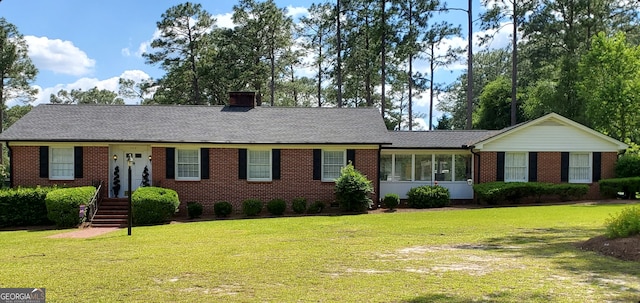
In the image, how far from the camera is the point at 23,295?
6621mm

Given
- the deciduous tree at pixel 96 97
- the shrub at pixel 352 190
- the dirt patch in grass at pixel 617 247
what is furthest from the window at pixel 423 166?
the deciduous tree at pixel 96 97

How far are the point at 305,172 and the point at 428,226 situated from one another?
24.9 ft

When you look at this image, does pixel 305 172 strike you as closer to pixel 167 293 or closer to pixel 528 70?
pixel 167 293

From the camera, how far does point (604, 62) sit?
28.6 m

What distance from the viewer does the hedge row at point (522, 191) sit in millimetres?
21375

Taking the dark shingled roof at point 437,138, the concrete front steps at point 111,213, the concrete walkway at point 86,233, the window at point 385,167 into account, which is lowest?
the concrete walkway at point 86,233

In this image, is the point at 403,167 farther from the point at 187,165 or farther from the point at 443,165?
the point at 187,165

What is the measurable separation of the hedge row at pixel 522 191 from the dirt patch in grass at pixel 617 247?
1132cm

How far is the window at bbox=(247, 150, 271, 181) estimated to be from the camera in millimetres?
21078

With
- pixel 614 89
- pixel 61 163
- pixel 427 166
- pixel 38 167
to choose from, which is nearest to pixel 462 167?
pixel 427 166

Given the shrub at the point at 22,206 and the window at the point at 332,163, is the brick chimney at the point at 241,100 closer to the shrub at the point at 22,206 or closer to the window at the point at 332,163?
the window at the point at 332,163

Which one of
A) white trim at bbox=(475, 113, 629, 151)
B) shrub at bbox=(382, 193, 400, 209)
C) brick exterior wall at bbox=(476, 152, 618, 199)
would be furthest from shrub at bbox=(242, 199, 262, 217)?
brick exterior wall at bbox=(476, 152, 618, 199)

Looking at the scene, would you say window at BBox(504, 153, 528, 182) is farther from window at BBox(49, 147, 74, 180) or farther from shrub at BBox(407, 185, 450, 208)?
window at BBox(49, 147, 74, 180)

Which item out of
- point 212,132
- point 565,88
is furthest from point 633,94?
point 212,132
